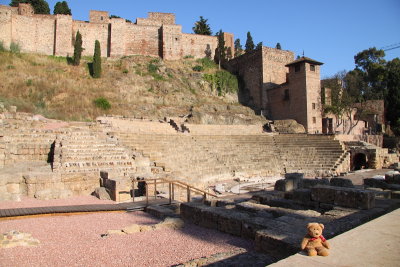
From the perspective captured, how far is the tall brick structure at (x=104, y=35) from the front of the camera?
122 feet

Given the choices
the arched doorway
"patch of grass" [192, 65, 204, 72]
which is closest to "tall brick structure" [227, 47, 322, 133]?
"patch of grass" [192, 65, 204, 72]

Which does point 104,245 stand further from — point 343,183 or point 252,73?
point 252,73

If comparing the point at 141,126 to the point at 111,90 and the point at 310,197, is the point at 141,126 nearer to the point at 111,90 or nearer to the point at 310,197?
the point at 111,90

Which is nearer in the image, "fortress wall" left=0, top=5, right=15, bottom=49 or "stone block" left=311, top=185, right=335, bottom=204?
"stone block" left=311, top=185, right=335, bottom=204

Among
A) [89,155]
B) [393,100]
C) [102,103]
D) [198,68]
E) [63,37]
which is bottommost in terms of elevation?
[89,155]

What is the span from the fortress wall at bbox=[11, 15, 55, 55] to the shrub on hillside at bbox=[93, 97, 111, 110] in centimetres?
1595

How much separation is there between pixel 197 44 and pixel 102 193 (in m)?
38.8

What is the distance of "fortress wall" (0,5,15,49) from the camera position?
35.6 metres

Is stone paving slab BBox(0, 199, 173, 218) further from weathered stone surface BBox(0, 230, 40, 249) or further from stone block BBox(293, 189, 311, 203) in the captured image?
stone block BBox(293, 189, 311, 203)

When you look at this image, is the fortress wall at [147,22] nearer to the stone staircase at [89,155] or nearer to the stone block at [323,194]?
the stone staircase at [89,155]

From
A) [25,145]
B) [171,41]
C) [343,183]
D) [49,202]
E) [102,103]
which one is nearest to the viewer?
[343,183]

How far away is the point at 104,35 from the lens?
40.7m

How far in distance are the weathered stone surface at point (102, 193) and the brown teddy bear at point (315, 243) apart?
292 inches

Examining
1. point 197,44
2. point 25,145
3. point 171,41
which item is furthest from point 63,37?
point 25,145
